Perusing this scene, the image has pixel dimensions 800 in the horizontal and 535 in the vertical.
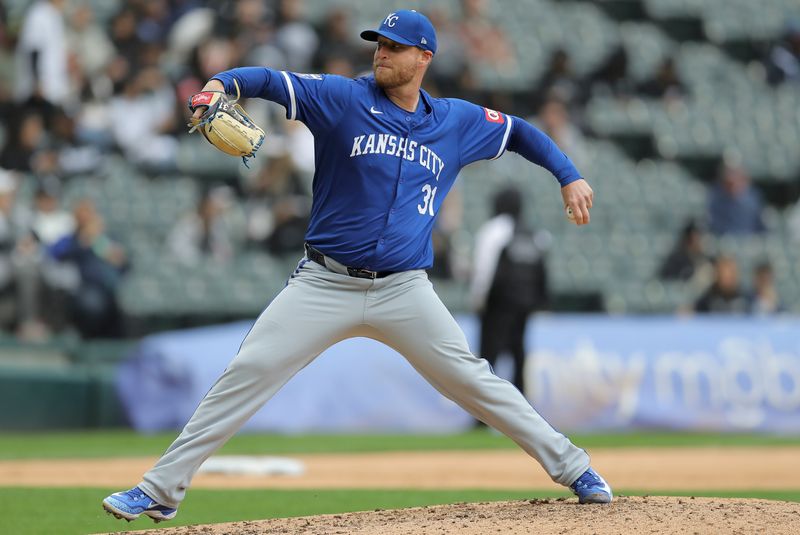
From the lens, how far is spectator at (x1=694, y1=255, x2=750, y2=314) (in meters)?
13.6

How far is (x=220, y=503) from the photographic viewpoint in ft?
22.6

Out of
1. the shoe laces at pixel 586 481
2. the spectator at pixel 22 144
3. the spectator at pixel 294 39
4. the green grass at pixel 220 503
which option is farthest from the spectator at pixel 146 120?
the shoe laces at pixel 586 481

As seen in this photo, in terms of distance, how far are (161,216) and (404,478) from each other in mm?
5913

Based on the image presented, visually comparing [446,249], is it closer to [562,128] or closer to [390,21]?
[562,128]

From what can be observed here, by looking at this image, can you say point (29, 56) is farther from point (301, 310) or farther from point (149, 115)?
point (301, 310)

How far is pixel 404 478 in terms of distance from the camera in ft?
27.8

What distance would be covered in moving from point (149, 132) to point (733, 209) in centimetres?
693

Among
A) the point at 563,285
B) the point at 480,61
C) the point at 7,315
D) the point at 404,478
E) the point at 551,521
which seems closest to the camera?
the point at 551,521

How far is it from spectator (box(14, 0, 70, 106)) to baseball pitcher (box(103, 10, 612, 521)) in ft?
30.0

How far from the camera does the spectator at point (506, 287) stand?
38.3ft

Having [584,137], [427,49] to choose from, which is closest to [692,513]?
[427,49]

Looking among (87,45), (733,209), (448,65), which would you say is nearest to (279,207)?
(87,45)

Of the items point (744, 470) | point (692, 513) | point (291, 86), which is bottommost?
→ point (744, 470)

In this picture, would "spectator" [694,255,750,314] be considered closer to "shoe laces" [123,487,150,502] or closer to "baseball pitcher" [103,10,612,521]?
"baseball pitcher" [103,10,612,521]
